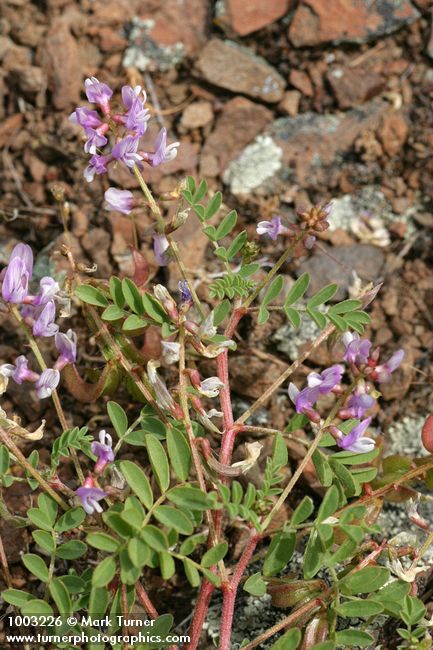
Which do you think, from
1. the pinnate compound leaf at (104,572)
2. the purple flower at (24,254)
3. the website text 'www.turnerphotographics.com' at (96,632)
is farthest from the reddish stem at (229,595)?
the purple flower at (24,254)

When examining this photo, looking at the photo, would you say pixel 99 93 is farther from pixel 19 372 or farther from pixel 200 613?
pixel 200 613

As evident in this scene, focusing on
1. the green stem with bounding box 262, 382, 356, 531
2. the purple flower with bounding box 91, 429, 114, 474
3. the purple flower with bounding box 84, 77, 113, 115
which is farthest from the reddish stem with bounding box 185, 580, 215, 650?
the purple flower with bounding box 84, 77, 113, 115

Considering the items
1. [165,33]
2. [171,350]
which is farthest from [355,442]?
[165,33]

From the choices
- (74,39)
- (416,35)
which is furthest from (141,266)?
(416,35)

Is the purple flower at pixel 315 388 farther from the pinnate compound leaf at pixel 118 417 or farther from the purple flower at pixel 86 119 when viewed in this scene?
the purple flower at pixel 86 119

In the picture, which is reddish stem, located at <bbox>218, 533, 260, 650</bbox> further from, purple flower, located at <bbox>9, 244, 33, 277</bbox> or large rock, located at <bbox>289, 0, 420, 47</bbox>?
large rock, located at <bbox>289, 0, 420, 47</bbox>

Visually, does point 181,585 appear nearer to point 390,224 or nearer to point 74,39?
point 390,224
